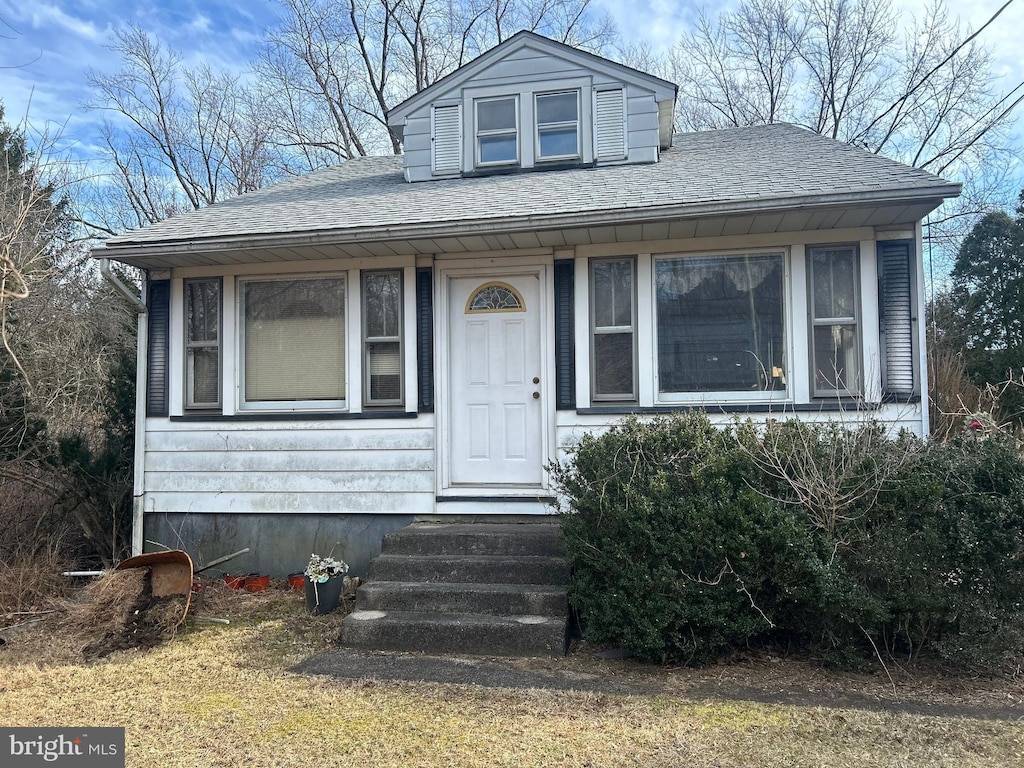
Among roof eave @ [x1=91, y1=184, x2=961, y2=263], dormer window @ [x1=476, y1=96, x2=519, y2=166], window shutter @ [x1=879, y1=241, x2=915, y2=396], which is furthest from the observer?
dormer window @ [x1=476, y1=96, x2=519, y2=166]

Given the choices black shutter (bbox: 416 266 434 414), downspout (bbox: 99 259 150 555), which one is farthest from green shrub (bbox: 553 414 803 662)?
downspout (bbox: 99 259 150 555)

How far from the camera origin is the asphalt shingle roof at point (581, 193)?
5723mm

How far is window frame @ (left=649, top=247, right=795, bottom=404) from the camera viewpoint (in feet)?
20.0

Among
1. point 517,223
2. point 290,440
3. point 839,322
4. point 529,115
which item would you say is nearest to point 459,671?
point 290,440

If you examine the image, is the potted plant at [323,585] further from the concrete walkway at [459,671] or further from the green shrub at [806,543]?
the green shrub at [806,543]

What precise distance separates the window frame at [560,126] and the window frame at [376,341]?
7.70 feet

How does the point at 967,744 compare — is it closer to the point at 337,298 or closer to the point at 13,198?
the point at 337,298

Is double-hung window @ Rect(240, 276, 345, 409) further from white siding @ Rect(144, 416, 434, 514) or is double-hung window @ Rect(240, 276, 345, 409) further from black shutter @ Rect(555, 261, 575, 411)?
black shutter @ Rect(555, 261, 575, 411)

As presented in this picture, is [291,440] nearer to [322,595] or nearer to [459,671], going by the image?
[322,595]

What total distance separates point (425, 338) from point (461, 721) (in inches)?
145

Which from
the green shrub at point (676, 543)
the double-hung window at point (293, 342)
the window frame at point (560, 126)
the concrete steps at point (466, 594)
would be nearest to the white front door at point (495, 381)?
the concrete steps at point (466, 594)

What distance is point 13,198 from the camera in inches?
346

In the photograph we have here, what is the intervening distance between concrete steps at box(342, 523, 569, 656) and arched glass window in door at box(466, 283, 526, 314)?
2.04m

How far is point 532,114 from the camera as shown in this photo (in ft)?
26.0
